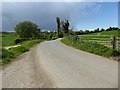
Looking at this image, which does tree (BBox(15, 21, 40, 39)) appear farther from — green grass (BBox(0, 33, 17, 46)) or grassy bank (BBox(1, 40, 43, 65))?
grassy bank (BBox(1, 40, 43, 65))

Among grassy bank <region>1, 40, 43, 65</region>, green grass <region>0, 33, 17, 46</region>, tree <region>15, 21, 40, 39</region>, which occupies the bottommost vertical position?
green grass <region>0, 33, 17, 46</region>

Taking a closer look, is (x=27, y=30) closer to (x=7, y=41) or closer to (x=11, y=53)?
(x=7, y=41)

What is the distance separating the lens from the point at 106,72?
11.0 meters

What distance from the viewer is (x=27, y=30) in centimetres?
11144

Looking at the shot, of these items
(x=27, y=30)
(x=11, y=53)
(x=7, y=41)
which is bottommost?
(x=7, y=41)

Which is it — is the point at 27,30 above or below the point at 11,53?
above

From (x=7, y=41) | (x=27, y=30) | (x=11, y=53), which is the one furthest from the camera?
(x=27, y=30)

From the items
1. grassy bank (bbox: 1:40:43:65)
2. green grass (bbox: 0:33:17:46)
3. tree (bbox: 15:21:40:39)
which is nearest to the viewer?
grassy bank (bbox: 1:40:43:65)

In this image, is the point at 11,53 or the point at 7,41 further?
the point at 7,41

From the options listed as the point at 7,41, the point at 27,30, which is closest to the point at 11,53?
the point at 7,41

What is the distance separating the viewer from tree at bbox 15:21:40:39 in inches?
4322

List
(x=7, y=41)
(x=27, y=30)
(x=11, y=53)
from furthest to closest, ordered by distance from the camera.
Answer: (x=27, y=30), (x=7, y=41), (x=11, y=53)

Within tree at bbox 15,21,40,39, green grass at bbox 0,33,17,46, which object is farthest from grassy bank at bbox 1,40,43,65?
tree at bbox 15,21,40,39

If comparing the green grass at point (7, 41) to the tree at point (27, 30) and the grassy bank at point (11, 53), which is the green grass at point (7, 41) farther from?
the grassy bank at point (11, 53)
